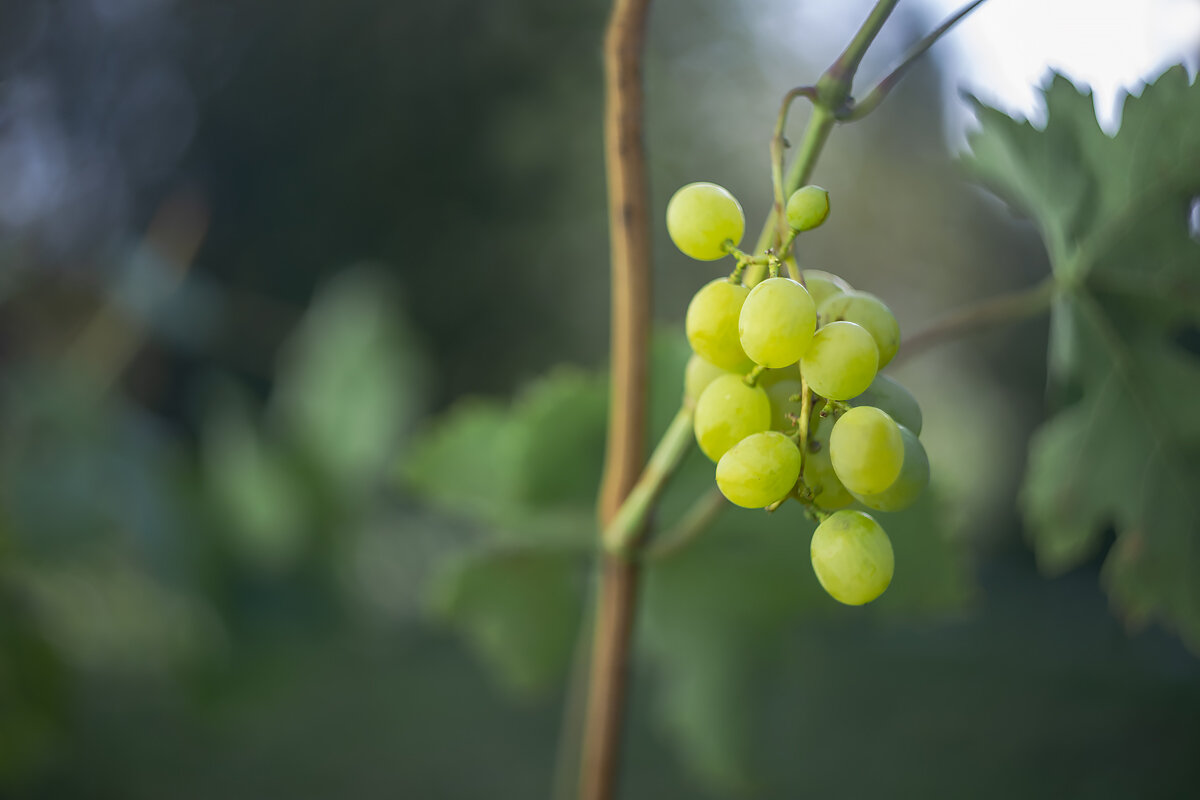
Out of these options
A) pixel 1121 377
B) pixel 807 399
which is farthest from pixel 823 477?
pixel 1121 377

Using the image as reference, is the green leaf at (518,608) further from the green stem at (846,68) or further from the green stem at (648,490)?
the green stem at (846,68)

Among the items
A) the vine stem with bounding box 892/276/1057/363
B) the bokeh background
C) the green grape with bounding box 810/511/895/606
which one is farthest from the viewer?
the bokeh background

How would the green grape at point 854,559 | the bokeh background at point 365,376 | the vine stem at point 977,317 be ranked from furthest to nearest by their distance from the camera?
the bokeh background at point 365,376 → the vine stem at point 977,317 → the green grape at point 854,559

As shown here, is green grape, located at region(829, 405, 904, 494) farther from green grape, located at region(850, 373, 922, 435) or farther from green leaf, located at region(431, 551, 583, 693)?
green leaf, located at region(431, 551, 583, 693)

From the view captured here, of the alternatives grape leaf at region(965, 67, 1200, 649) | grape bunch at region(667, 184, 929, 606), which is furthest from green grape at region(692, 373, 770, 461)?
grape leaf at region(965, 67, 1200, 649)

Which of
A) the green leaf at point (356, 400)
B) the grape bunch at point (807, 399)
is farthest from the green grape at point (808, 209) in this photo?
the green leaf at point (356, 400)

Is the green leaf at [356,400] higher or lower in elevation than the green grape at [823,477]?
higher

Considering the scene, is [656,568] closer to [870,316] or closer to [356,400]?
[870,316]

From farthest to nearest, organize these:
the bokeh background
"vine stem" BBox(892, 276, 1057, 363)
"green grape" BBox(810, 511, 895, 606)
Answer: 1. the bokeh background
2. "vine stem" BBox(892, 276, 1057, 363)
3. "green grape" BBox(810, 511, 895, 606)
